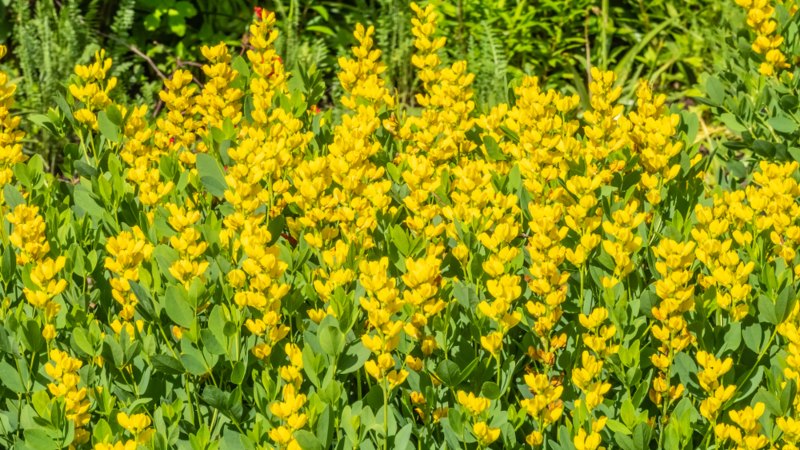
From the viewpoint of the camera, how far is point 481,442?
6.30 ft

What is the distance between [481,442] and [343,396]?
1.00 feet

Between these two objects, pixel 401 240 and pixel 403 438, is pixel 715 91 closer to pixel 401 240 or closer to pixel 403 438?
pixel 401 240

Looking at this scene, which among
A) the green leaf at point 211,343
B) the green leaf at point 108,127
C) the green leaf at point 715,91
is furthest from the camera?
the green leaf at point 715,91

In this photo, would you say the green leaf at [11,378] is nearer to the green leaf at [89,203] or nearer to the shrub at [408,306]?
the shrub at [408,306]

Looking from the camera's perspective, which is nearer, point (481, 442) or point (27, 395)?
point (481, 442)

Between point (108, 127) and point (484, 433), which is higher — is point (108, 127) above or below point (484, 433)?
above

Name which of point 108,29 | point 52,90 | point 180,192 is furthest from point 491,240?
point 108,29

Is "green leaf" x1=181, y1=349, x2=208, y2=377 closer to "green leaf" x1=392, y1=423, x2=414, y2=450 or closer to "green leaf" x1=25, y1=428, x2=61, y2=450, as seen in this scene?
"green leaf" x1=25, y1=428, x2=61, y2=450

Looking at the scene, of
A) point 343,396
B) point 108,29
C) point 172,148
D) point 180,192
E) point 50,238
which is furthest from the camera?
point 108,29

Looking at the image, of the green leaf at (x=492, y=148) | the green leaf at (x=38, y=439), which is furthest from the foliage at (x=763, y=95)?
the green leaf at (x=38, y=439)

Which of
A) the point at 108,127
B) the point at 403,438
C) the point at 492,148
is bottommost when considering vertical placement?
the point at 403,438

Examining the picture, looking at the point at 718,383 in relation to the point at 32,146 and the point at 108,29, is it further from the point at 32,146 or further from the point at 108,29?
the point at 108,29

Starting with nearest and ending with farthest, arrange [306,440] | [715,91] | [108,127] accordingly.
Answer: [306,440] < [108,127] < [715,91]

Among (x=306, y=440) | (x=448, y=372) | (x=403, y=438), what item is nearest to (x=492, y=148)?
(x=448, y=372)
